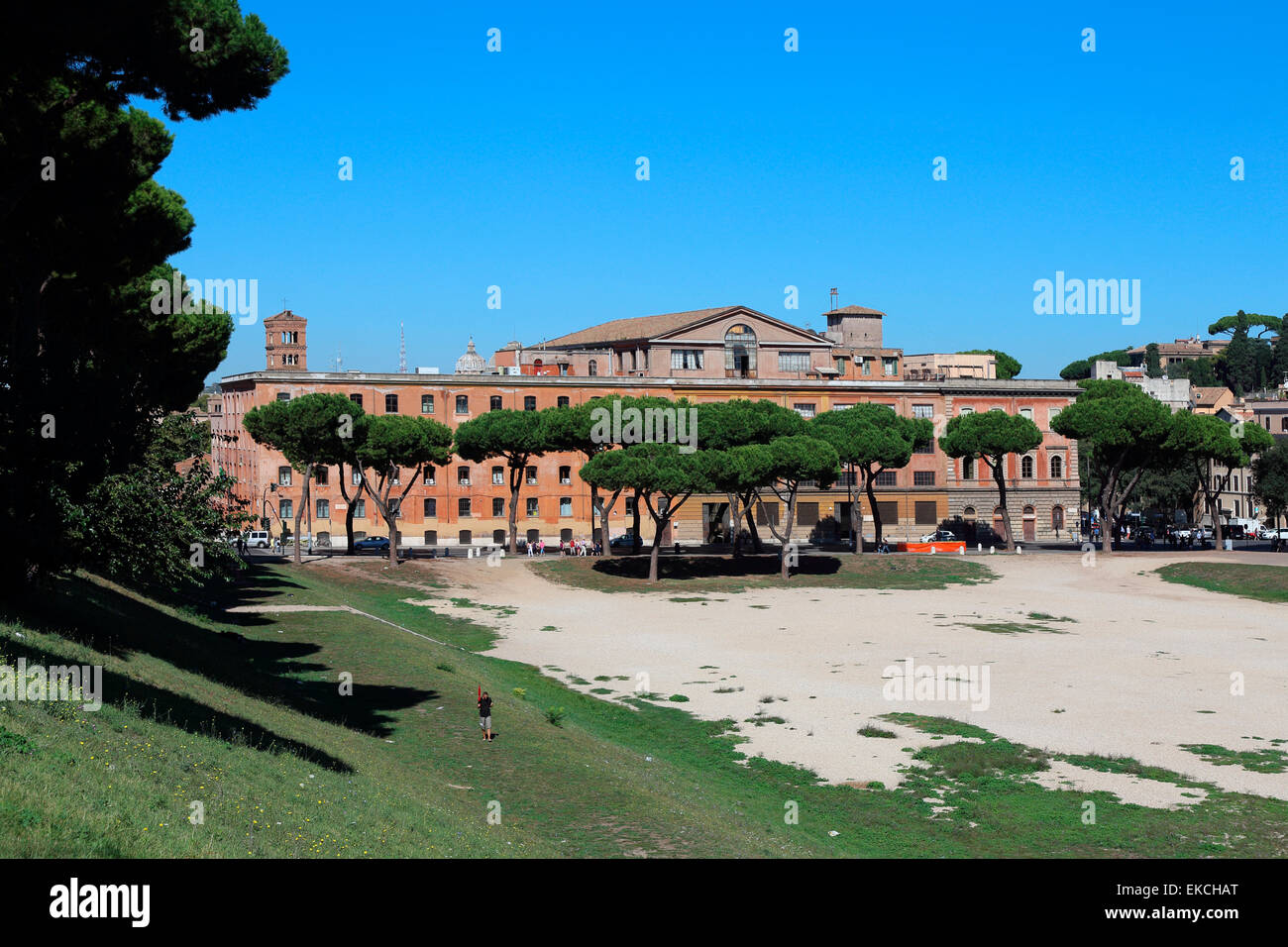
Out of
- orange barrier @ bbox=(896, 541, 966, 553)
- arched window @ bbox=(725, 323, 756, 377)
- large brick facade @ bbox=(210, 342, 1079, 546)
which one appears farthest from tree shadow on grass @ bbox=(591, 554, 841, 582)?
arched window @ bbox=(725, 323, 756, 377)

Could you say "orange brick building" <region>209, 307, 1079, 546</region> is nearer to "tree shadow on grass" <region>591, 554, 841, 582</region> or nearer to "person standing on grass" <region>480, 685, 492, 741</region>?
"tree shadow on grass" <region>591, 554, 841, 582</region>

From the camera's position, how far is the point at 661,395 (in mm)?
95562

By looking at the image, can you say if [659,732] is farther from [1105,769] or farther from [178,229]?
[178,229]

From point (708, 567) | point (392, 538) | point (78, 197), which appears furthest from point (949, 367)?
point (78, 197)

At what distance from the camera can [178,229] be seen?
31250mm

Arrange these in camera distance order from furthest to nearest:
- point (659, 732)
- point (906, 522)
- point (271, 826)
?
point (906, 522)
point (659, 732)
point (271, 826)

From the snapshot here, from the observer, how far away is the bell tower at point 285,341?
9806cm

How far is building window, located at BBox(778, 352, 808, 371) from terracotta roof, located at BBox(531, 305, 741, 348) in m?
6.17

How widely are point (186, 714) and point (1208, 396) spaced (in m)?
140

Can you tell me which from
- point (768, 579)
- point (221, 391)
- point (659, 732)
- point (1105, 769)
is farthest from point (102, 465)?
point (221, 391)

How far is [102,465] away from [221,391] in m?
79.5

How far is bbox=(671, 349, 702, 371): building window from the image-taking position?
320ft

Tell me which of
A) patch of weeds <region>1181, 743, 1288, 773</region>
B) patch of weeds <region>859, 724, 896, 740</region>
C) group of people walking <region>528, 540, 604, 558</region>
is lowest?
patch of weeds <region>1181, 743, 1288, 773</region>

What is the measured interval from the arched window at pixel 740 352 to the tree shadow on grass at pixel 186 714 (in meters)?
80.3
